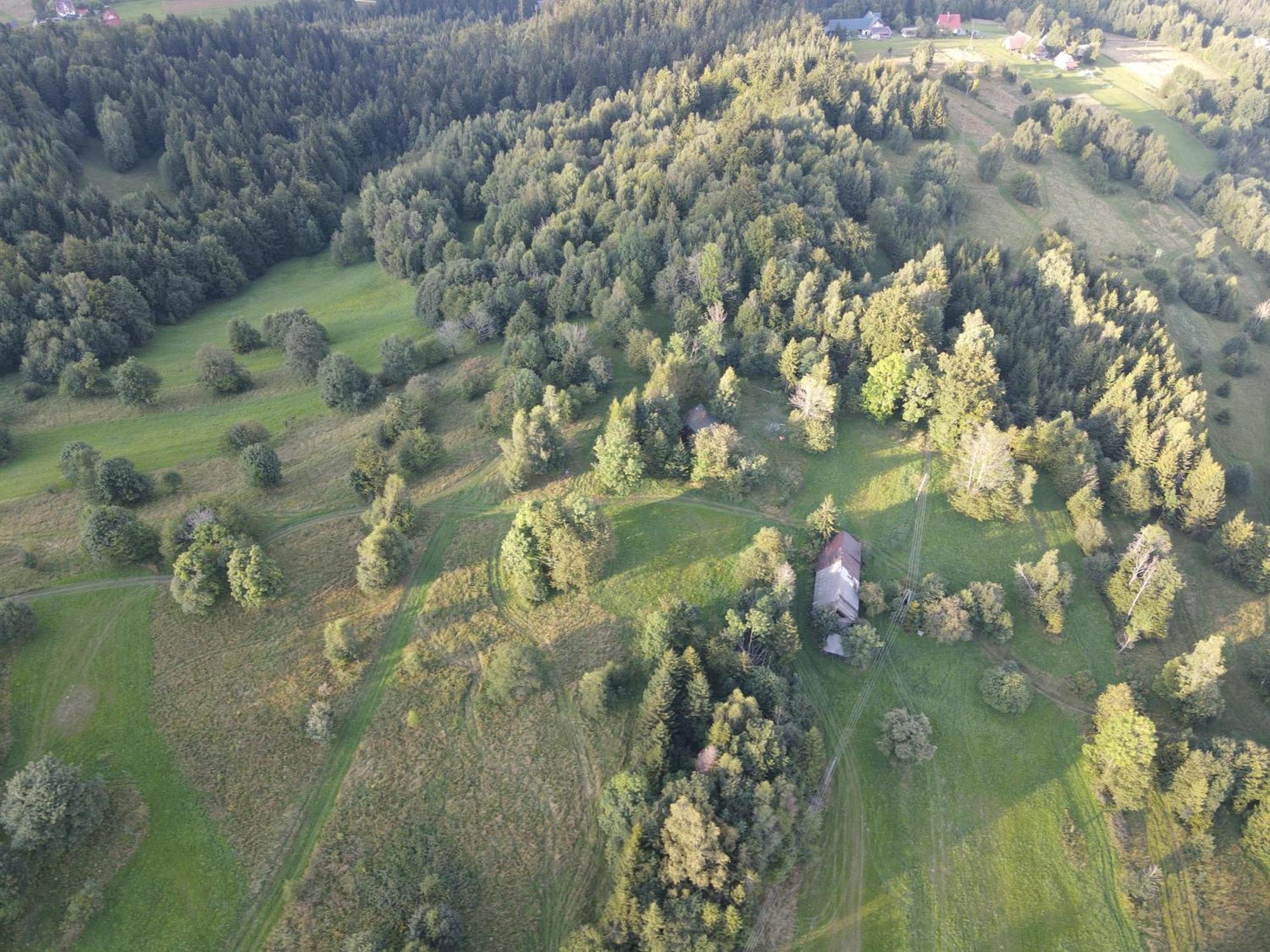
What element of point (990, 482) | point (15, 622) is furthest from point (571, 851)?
point (990, 482)

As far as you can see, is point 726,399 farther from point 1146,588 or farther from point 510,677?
point 1146,588

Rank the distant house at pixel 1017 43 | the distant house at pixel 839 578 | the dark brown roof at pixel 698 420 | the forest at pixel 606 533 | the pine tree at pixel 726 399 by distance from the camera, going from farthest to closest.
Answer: the distant house at pixel 1017 43
the pine tree at pixel 726 399
the dark brown roof at pixel 698 420
the distant house at pixel 839 578
the forest at pixel 606 533

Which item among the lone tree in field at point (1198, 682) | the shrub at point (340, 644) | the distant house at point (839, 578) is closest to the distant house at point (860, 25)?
the distant house at point (839, 578)

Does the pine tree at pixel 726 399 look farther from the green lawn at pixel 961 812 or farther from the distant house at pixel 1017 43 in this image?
the distant house at pixel 1017 43

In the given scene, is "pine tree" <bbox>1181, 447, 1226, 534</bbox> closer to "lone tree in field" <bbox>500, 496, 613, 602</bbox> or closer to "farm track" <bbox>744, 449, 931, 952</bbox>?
"farm track" <bbox>744, 449, 931, 952</bbox>

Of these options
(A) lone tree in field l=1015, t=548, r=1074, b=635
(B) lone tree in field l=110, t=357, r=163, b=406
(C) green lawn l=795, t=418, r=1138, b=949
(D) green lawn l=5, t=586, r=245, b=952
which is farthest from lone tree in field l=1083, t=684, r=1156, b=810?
(B) lone tree in field l=110, t=357, r=163, b=406
